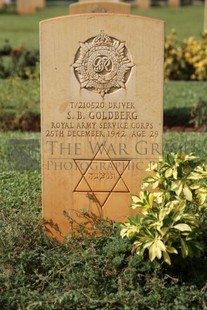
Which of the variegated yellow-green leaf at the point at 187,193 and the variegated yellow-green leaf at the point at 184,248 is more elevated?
the variegated yellow-green leaf at the point at 187,193

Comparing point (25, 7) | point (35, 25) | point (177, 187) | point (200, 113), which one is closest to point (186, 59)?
point (200, 113)

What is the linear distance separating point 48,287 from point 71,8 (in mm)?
5608

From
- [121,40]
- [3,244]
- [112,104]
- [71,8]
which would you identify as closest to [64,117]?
[112,104]

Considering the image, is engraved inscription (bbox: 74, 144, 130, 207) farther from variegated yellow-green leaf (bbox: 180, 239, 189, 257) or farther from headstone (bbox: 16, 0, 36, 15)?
headstone (bbox: 16, 0, 36, 15)

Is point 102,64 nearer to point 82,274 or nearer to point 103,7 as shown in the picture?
point 82,274

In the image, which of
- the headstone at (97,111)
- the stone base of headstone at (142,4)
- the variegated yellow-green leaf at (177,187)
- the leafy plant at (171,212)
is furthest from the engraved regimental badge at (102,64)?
the stone base of headstone at (142,4)

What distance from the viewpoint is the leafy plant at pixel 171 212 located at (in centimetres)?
390

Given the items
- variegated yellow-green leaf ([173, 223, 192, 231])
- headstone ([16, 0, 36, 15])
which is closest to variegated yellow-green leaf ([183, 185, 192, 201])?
variegated yellow-green leaf ([173, 223, 192, 231])

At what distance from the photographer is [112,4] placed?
8695 millimetres

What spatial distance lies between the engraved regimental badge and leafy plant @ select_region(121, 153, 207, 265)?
0.60 m

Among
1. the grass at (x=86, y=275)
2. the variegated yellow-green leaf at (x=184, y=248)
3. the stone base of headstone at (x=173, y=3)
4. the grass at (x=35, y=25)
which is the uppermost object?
the stone base of headstone at (x=173, y=3)

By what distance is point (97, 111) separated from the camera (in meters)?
4.55

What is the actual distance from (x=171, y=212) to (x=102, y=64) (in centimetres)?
107

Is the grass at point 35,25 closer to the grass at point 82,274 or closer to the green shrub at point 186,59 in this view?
the green shrub at point 186,59
